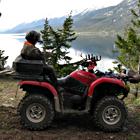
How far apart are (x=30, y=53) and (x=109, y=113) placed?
2.46 meters

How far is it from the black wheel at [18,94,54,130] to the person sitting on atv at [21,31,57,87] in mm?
547

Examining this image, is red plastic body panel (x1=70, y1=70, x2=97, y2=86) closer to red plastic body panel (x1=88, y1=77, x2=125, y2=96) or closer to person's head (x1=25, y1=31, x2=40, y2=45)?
red plastic body panel (x1=88, y1=77, x2=125, y2=96)

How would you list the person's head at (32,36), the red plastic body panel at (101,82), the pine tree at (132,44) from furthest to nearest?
1. the pine tree at (132,44)
2. the person's head at (32,36)
3. the red plastic body panel at (101,82)

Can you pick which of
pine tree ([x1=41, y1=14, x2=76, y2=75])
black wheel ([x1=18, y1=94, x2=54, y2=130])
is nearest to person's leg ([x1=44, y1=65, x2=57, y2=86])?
black wheel ([x1=18, y1=94, x2=54, y2=130])

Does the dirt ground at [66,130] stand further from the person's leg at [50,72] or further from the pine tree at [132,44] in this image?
the pine tree at [132,44]

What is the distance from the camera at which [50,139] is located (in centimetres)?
816

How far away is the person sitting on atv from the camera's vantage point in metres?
8.61

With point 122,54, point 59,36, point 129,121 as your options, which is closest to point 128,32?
point 122,54

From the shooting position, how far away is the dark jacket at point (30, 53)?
28.2 feet

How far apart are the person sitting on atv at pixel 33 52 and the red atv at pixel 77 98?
179mm

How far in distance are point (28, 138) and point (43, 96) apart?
46.1 inches

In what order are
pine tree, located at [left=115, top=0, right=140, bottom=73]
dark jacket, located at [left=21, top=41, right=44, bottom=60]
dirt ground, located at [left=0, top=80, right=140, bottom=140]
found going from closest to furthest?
dirt ground, located at [left=0, top=80, right=140, bottom=140] → dark jacket, located at [left=21, top=41, right=44, bottom=60] → pine tree, located at [left=115, top=0, right=140, bottom=73]

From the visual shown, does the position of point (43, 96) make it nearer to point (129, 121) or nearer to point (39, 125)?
point (39, 125)

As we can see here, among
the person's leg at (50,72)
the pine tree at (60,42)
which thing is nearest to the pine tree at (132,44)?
the pine tree at (60,42)
